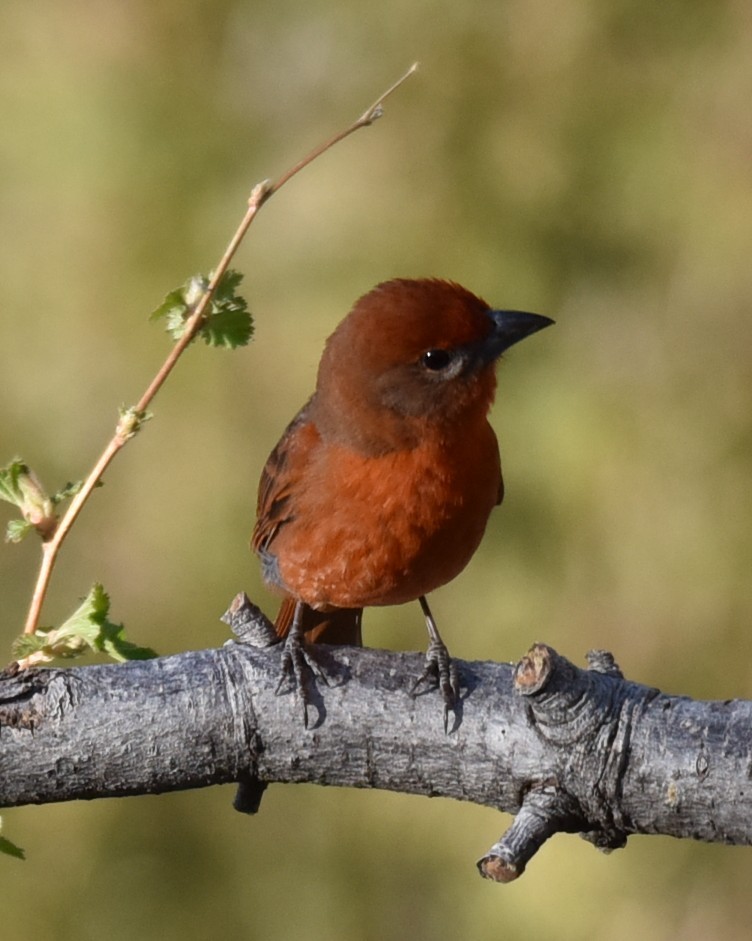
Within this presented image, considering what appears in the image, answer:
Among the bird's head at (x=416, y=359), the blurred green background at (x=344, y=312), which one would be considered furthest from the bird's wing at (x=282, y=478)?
the blurred green background at (x=344, y=312)

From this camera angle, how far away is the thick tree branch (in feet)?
10.7

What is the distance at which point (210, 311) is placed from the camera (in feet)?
9.62

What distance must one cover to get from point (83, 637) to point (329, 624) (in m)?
2.05

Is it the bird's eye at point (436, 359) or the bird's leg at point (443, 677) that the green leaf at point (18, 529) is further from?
the bird's eye at point (436, 359)

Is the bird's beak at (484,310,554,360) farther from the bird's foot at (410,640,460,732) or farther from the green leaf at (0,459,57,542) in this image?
the green leaf at (0,459,57,542)

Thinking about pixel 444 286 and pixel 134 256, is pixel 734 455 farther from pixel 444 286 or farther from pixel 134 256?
Answer: pixel 134 256

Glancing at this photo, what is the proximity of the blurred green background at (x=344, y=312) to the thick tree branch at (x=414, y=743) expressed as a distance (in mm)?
2556

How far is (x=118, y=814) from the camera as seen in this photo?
6402 mm

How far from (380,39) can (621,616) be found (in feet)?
8.71

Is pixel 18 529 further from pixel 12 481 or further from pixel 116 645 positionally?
pixel 116 645

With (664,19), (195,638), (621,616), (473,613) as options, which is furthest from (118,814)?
(664,19)

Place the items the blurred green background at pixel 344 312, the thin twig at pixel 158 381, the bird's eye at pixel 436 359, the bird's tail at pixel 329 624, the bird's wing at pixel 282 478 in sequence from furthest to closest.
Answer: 1. the blurred green background at pixel 344 312
2. the bird's tail at pixel 329 624
3. the bird's wing at pixel 282 478
4. the bird's eye at pixel 436 359
5. the thin twig at pixel 158 381

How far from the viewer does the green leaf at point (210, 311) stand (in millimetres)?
2922

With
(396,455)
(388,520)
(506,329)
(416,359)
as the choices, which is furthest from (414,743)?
(506,329)
